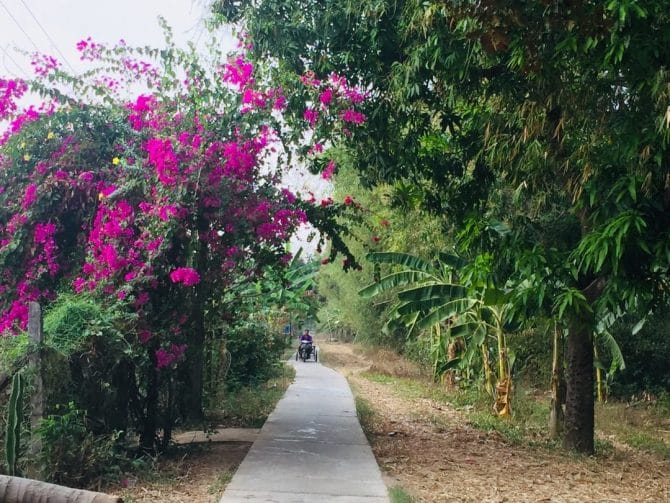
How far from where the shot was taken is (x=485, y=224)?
27.9 feet

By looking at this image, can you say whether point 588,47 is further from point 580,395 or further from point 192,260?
point 580,395

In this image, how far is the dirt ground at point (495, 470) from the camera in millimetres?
7406

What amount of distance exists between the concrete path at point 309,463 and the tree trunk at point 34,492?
2.76 m

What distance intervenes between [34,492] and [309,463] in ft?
15.6

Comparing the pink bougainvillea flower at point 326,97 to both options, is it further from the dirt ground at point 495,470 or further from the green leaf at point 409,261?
the green leaf at point 409,261

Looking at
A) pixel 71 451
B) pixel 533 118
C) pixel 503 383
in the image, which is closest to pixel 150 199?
pixel 71 451

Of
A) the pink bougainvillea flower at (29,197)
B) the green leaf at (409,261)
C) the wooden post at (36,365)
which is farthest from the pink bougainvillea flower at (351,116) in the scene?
the green leaf at (409,261)

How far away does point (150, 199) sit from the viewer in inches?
314

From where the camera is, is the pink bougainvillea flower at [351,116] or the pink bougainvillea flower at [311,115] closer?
the pink bougainvillea flower at [351,116]

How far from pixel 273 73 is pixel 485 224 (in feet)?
10.6

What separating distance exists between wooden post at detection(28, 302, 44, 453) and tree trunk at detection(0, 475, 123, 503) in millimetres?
2669

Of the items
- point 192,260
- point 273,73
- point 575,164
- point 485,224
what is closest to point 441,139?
point 485,224

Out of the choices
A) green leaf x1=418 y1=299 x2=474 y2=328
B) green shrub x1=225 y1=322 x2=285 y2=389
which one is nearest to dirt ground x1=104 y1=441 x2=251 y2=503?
green leaf x1=418 y1=299 x2=474 y2=328

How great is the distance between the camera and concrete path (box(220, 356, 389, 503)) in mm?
6684
